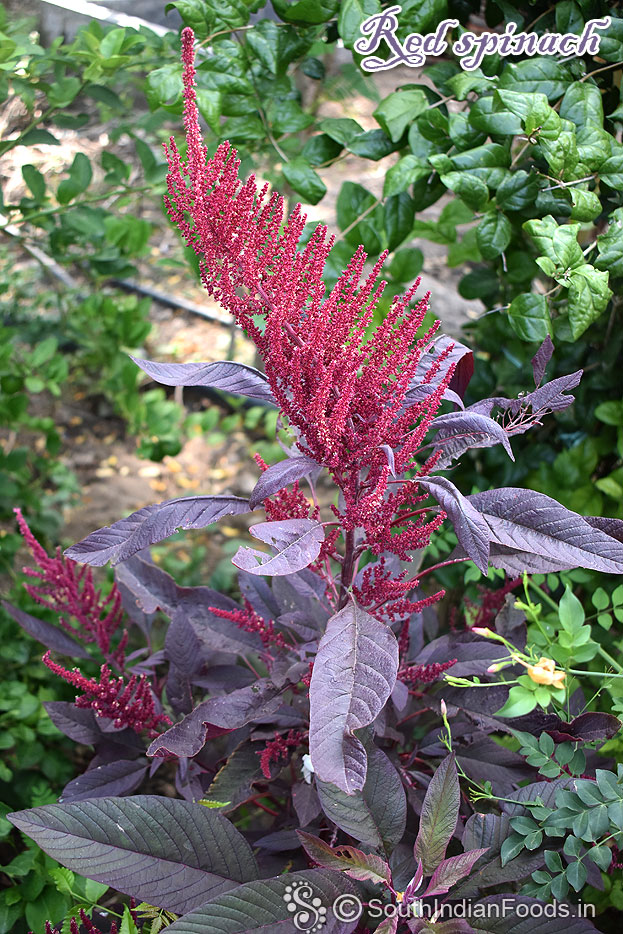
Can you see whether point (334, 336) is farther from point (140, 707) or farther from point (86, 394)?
point (86, 394)

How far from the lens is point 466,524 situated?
0.75 m

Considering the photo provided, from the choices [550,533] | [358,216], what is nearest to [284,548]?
[550,533]

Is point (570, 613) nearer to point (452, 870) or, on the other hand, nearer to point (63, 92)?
point (452, 870)

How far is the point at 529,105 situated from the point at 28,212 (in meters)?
1.15

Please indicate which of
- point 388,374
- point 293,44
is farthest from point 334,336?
point 293,44

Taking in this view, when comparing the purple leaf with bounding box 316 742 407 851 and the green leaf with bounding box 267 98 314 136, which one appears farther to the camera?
the green leaf with bounding box 267 98 314 136

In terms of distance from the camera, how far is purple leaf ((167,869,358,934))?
2.44 ft

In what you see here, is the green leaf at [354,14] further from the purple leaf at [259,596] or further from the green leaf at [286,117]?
the purple leaf at [259,596]

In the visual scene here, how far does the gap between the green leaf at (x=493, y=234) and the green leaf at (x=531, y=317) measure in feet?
0.34

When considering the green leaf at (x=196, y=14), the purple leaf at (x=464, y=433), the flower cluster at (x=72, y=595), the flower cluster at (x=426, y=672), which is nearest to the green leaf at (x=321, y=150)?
the green leaf at (x=196, y=14)

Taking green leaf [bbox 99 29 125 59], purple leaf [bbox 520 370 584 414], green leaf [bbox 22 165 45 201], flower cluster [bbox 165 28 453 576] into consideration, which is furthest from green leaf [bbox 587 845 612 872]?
green leaf [bbox 22 165 45 201]

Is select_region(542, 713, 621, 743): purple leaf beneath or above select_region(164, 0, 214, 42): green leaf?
beneath

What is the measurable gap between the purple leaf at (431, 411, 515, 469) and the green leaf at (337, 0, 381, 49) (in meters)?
0.69

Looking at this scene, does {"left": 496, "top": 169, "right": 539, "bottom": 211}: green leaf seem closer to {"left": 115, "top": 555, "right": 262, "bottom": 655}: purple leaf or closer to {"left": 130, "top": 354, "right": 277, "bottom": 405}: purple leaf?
{"left": 130, "top": 354, "right": 277, "bottom": 405}: purple leaf
